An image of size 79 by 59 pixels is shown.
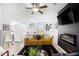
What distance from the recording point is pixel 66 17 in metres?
2.19

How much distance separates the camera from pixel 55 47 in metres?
2.21

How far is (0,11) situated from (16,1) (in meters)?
0.26

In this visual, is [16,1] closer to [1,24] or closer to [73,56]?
[1,24]

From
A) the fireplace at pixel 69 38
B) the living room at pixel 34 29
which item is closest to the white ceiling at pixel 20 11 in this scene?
the living room at pixel 34 29

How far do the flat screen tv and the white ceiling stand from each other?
0.09 m

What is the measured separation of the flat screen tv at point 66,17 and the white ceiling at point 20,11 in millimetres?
86

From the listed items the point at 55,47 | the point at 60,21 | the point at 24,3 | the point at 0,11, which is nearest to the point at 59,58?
the point at 55,47

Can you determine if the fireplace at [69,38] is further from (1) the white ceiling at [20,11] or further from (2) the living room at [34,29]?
(1) the white ceiling at [20,11]

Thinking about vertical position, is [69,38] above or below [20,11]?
below

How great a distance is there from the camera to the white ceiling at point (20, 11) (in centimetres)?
218

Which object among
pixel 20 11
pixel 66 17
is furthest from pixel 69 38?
pixel 20 11

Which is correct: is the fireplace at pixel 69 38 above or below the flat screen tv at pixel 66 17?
below

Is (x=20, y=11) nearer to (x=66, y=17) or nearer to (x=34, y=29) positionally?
(x=34, y=29)

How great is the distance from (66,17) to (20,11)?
2.11 feet
